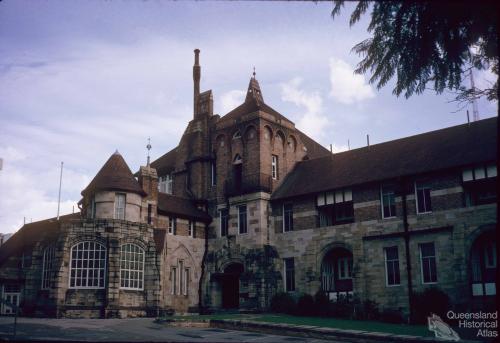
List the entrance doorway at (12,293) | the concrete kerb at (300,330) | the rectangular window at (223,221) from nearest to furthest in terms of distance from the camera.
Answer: the concrete kerb at (300,330) → the rectangular window at (223,221) → the entrance doorway at (12,293)

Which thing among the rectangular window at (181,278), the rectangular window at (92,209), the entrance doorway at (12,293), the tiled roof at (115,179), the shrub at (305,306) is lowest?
the shrub at (305,306)

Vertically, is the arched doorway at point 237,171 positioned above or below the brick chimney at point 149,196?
above

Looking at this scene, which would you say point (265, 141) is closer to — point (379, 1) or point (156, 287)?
point (156, 287)

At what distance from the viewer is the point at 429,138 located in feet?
104

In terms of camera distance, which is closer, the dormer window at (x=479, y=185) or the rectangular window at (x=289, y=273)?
the dormer window at (x=479, y=185)

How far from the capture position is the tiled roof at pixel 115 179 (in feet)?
105

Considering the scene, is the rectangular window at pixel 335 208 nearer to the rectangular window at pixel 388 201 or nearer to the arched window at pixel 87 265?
the rectangular window at pixel 388 201

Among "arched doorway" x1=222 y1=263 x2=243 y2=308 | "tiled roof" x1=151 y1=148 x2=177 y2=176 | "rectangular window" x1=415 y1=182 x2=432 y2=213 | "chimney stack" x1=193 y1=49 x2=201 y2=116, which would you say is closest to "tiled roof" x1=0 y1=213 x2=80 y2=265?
"tiled roof" x1=151 y1=148 x2=177 y2=176

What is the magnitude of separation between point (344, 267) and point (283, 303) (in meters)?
4.40

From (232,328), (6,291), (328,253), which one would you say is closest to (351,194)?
(328,253)

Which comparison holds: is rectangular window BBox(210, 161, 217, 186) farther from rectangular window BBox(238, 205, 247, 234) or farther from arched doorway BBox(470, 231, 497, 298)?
arched doorway BBox(470, 231, 497, 298)

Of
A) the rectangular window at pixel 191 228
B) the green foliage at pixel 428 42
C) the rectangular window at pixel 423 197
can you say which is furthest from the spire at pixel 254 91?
the green foliage at pixel 428 42

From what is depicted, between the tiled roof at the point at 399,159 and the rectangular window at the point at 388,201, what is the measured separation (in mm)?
789

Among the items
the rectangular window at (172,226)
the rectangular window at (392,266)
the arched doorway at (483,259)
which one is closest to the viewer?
the arched doorway at (483,259)
